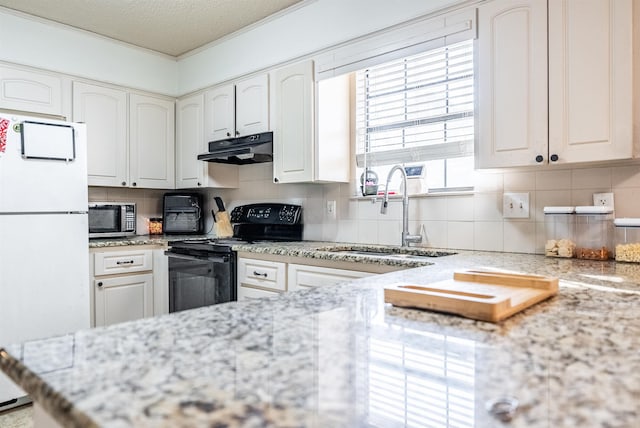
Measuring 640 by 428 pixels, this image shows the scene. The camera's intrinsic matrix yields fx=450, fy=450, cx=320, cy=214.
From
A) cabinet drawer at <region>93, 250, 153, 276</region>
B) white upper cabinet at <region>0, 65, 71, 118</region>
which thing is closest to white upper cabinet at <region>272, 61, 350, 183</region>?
cabinet drawer at <region>93, 250, 153, 276</region>

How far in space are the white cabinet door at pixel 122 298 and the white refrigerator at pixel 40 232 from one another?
0.95 feet

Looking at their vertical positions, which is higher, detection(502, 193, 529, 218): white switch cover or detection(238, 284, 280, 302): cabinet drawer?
detection(502, 193, 529, 218): white switch cover

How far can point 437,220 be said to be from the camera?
99.4 inches

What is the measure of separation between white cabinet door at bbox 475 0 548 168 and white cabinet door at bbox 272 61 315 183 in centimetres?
108

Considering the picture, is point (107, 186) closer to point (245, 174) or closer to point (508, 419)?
point (245, 174)

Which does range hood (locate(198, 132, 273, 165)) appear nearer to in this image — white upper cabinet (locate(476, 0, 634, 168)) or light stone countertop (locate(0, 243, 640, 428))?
white upper cabinet (locate(476, 0, 634, 168))

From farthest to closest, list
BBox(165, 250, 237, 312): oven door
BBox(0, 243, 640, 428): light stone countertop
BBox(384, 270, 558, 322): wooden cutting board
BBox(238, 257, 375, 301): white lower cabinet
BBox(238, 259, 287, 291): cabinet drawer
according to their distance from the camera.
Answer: BBox(165, 250, 237, 312): oven door
BBox(238, 259, 287, 291): cabinet drawer
BBox(238, 257, 375, 301): white lower cabinet
BBox(384, 270, 558, 322): wooden cutting board
BBox(0, 243, 640, 428): light stone countertop

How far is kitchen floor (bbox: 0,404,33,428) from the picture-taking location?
2242mm

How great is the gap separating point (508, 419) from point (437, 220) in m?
2.12

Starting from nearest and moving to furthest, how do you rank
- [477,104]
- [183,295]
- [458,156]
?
[477,104]
[458,156]
[183,295]

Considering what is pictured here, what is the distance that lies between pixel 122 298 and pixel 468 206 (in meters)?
2.36

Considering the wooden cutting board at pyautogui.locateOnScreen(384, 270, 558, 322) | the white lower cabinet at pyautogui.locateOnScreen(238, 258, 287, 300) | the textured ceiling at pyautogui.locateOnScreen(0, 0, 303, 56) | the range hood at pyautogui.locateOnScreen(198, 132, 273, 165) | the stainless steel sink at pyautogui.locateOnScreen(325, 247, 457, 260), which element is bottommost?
the white lower cabinet at pyautogui.locateOnScreen(238, 258, 287, 300)

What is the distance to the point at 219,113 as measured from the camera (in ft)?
11.4

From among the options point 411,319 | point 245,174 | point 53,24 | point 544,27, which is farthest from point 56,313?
point 544,27
